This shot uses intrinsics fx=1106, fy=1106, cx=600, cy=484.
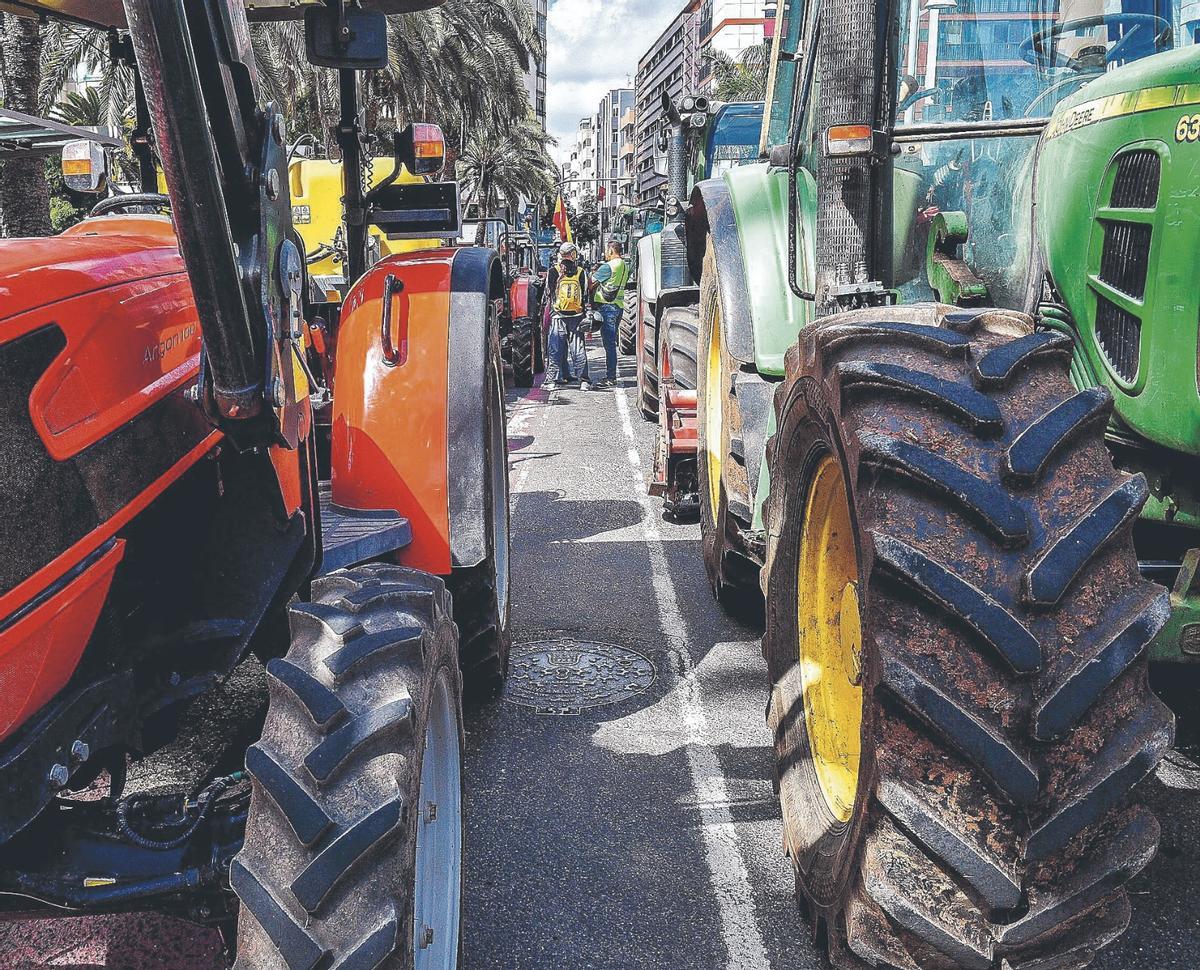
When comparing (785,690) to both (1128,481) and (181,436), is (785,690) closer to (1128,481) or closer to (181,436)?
(1128,481)

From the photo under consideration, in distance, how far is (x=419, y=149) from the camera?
3.55 meters

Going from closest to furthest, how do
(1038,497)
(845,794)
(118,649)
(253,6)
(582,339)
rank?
(1038,497)
(118,649)
(845,794)
(253,6)
(582,339)

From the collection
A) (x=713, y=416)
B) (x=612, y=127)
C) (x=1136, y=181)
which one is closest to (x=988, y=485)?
(x=1136, y=181)

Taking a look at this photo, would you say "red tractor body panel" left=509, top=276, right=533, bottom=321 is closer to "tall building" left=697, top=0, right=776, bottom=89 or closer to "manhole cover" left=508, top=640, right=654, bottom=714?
"manhole cover" left=508, top=640, right=654, bottom=714

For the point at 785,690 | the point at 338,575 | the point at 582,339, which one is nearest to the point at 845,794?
the point at 785,690

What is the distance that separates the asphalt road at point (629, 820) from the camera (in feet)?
9.12

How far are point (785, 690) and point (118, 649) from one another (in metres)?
1.69

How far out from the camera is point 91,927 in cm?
289

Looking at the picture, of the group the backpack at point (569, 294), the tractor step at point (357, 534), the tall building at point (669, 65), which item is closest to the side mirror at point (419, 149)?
the tractor step at point (357, 534)

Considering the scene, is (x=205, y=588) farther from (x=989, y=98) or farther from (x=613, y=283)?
(x=613, y=283)

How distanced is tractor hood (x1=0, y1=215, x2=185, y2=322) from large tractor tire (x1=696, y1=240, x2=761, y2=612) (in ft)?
7.53

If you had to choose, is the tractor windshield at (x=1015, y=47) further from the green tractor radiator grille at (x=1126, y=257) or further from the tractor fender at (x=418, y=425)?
the tractor fender at (x=418, y=425)

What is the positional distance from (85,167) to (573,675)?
2.59 meters

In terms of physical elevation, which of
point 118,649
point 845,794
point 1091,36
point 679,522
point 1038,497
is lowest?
→ point 679,522
